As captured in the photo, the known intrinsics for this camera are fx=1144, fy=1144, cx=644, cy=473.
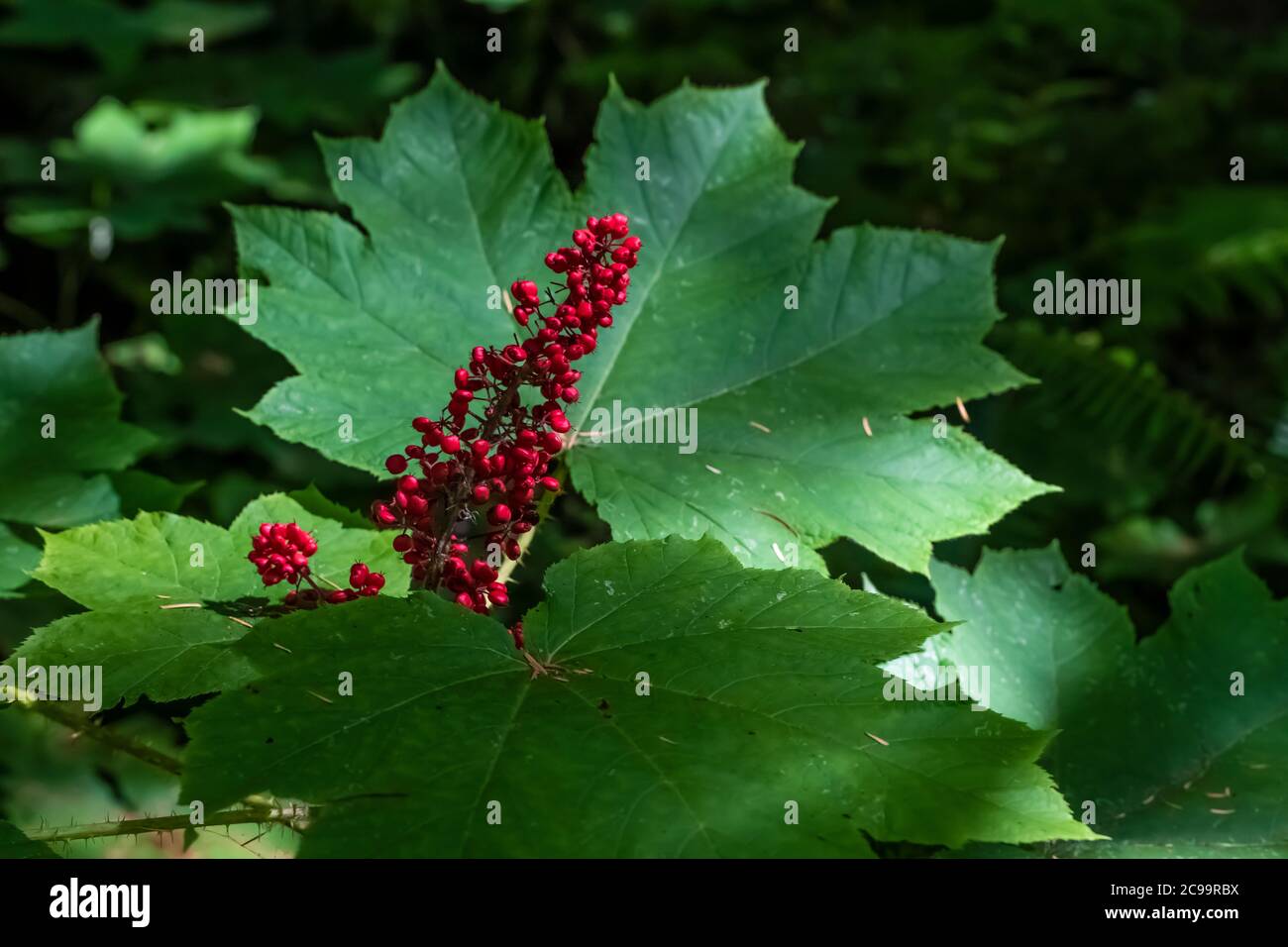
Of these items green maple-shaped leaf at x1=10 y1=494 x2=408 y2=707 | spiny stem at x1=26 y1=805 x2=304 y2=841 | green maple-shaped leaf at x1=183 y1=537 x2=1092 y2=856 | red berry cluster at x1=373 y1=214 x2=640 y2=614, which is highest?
red berry cluster at x1=373 y1=214 x2=640 y2=614

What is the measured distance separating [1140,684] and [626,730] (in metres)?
0.91

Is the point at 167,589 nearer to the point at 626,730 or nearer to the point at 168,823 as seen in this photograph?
the point at 168,823

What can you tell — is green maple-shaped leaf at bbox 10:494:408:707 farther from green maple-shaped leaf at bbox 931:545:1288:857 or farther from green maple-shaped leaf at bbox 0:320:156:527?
green maple-shaped leaf at bbox 931:545:1288:857

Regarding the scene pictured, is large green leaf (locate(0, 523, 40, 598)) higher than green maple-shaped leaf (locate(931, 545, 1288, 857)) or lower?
higher

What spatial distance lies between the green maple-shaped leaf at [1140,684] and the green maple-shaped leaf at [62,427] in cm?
116

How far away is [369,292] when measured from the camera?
150 cm

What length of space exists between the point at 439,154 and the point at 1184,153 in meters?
4.25

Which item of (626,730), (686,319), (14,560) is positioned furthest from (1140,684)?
(14,560)

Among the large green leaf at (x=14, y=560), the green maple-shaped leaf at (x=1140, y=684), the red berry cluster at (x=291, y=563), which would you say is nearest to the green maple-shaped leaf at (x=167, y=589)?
the red berry cluster at (x=291, y=563)

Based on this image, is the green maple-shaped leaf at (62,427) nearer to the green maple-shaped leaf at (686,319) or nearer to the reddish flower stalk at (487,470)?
the green maple-shaped leaf at (686,319)

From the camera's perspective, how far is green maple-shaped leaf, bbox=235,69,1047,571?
53.6 inches

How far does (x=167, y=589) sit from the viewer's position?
1194 millimetres

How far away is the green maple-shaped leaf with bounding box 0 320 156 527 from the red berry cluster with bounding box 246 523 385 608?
0.57 metres

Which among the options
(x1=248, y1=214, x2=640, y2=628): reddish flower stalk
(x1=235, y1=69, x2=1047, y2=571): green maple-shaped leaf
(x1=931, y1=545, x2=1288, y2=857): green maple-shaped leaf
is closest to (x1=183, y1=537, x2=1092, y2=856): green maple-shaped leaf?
(x1=248, y1=214, x2=640, y2=628): reddish flower stalk
